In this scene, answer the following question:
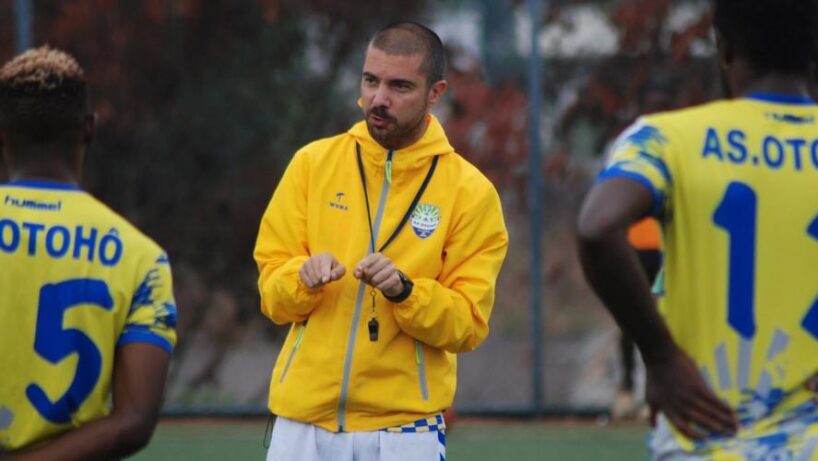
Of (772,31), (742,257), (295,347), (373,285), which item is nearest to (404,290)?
(373,285)

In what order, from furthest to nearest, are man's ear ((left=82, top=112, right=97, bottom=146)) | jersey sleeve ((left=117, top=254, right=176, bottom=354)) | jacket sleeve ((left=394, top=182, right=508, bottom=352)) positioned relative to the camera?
1. jacket sleeve ((left=394, top=182, right=508, bottom=352))
2. man's ear ((left=82, top=112, right=97, bottom=146))
3. jersey sleeve ((left=117, top=254, right=176, bottom=354))

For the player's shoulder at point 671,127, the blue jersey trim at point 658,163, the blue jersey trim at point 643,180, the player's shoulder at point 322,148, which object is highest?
the player's shoulder at point 322,148

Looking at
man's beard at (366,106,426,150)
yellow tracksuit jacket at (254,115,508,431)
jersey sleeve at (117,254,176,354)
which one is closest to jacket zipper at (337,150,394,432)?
yellow tracksuit jacket at (254,115,508,431)

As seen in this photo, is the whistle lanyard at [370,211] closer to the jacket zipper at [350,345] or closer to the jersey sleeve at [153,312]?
the jacket zipper at [350,345]

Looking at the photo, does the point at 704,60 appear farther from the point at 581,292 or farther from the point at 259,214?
the point at 259,214

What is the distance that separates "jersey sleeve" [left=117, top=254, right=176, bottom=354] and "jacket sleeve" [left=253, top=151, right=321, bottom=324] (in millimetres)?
1261

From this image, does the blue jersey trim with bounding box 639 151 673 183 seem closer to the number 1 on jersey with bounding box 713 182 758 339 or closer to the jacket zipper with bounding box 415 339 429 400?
the number 1 on jersey with bounding box 713 182 758 339

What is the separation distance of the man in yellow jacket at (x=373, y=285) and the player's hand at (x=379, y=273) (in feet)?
0.17

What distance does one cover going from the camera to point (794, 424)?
3.83 m

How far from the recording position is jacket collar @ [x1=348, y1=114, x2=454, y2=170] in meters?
5.47

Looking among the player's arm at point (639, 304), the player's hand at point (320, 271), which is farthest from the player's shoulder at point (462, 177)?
the player's arm at point (639, 304)

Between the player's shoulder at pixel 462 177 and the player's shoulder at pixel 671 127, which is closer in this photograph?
the player's shoulder at pixel 671 127

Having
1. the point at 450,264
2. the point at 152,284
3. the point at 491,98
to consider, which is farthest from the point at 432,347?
the point at 491,98

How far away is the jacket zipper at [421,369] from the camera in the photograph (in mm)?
5355
